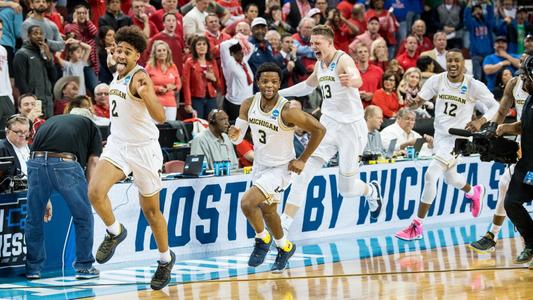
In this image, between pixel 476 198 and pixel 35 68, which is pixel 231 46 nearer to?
pixel 35 68

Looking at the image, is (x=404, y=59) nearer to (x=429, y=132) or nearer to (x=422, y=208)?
(x=429, y=132)

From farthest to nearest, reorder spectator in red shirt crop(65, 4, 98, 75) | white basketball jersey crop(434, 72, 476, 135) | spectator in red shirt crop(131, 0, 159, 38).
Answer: spectator in red shirt crop(131, 0, 159, 38), spectator in red shirt crop(65, 4, 98, 75), white basketball jersey crop(434, 72, 476, 135)

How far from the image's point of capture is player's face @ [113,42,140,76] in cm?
973

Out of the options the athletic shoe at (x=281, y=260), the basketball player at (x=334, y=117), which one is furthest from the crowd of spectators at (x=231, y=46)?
the athletic shoe at (x=281, y=260)

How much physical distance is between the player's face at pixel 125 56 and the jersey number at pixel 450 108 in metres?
4.89

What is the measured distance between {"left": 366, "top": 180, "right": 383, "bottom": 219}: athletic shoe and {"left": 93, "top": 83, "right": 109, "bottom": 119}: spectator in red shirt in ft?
12.3

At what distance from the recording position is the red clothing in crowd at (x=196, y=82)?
1606 centimetres

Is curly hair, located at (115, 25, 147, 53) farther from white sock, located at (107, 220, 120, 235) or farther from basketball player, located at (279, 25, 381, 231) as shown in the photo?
basketball player, located at (279, 25, 381, 231)

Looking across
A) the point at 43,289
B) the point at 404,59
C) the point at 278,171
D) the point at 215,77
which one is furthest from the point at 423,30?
the point at 43,289

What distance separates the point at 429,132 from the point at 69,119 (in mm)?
7550

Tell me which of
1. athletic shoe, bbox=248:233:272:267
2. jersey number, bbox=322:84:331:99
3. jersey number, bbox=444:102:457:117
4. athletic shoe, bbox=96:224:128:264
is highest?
jersey number, bbox=322:84:331:99

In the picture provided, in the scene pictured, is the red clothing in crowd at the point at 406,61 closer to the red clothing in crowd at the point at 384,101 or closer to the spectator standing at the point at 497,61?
the spectator standing at the point at 497,61

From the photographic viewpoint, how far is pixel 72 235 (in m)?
11.8

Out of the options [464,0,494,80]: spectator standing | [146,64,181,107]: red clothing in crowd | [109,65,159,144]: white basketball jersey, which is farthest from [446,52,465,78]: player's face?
[464,0,494,80]: spectator standing
